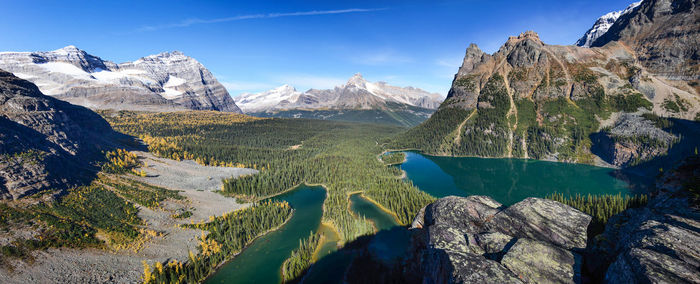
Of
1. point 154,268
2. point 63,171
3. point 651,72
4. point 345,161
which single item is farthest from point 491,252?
point 651,72

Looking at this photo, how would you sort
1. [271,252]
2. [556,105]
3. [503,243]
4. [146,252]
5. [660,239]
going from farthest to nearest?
[556,105], [271,252], [146,252], [503,243], [660,239]

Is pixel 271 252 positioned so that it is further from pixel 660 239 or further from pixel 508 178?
pixel 508 178

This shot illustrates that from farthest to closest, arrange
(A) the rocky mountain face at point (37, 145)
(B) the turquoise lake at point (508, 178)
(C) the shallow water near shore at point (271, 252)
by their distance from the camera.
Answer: (B) the turquoise lake at point (508, 178) < (A) the rocky mountain face at point (37, 145) < (C) the shallow water near shore at point (271, 252)

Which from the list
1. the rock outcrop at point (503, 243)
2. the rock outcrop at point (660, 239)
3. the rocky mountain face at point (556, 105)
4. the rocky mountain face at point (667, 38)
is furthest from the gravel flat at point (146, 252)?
the rocky mountain face at point (667, 38)

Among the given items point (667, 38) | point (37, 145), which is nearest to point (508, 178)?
point (667, 38)

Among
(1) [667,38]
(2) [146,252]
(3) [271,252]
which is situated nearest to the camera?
(2) [146,252]

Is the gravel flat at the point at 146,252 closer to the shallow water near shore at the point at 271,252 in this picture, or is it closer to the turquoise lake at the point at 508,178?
the shallow water near shore at the point at 271,252
